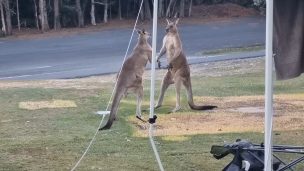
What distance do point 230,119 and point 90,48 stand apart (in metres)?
16.3

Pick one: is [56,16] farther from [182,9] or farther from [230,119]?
[230,119]

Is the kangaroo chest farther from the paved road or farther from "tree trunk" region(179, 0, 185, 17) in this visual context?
"tree trunk" region(179, 0, 185, 17)

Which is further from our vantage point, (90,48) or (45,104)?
(90,48)

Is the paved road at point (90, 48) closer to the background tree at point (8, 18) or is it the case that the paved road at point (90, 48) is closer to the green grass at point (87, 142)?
the background tree at point (8, 18)

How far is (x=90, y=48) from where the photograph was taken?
92.2 ft

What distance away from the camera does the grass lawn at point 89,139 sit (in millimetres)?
9312

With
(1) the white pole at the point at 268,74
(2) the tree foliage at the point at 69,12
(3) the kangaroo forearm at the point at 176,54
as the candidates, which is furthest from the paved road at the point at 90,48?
(1) the white pole at the point at 268,74

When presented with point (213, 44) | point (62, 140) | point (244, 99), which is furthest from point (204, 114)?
point (213, 44)

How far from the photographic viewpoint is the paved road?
2247 centimetres

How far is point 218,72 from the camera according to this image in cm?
2109

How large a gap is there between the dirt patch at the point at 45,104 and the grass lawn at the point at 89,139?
177 mm

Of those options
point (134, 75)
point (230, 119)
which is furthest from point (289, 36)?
point (134, 75)

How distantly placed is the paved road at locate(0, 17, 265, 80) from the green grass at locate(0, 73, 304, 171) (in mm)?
7149

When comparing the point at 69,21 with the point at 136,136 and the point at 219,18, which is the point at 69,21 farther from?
the point at 136,136
